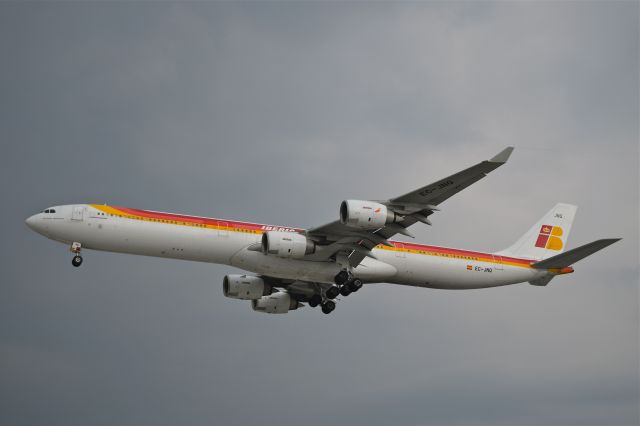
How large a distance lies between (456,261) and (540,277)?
6118mm

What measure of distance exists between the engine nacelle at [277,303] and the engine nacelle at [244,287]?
211cm

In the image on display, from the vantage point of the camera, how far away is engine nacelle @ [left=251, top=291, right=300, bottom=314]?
55.5m

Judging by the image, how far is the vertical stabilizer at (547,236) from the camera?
5584 centimetres

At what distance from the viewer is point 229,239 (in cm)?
4656

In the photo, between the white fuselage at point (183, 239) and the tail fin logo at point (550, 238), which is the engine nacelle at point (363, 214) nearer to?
the white fuselage at point (183, 239)

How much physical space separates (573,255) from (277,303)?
57.9 ft

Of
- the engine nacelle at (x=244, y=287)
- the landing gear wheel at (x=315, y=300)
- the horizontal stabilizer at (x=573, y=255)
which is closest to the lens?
the horizontal stabilizer at (x=573, y=255)

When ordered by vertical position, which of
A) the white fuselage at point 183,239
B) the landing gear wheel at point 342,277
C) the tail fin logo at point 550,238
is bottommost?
the landing gear wheel at point 342,277

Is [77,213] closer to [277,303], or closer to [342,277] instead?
[342,277]

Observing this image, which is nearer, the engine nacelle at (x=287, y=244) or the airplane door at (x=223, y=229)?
the engine nacelle at (x=287, y=244)

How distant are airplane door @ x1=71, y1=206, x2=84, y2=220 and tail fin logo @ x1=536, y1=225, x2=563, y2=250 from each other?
27.6 metres

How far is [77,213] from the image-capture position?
45781 millimetres

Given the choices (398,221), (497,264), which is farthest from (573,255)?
(398,221)

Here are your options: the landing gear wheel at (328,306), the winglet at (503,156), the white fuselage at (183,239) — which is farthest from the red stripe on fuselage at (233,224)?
A: the winglet at (503,156)
